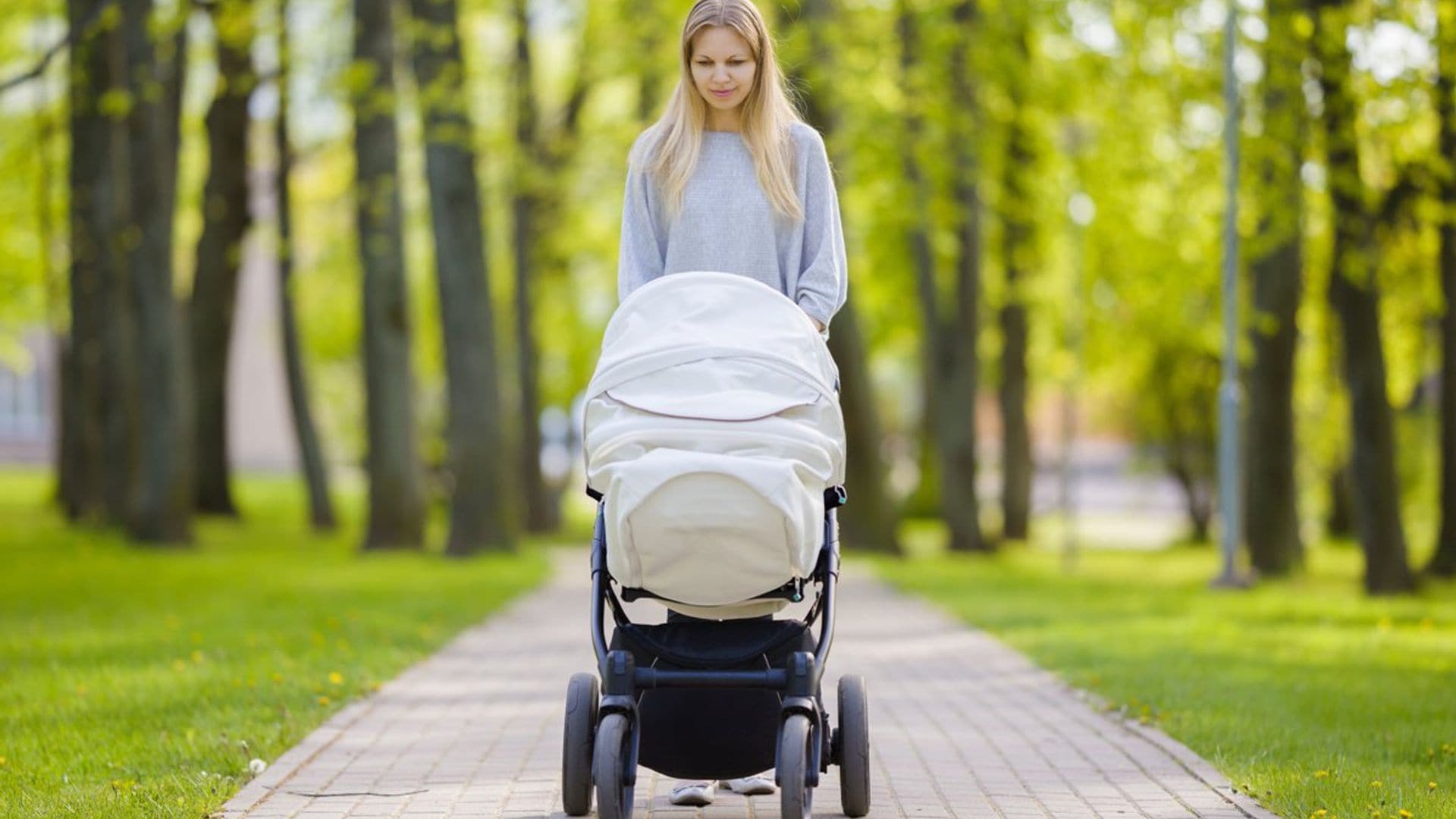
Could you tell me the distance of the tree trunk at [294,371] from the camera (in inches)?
1010

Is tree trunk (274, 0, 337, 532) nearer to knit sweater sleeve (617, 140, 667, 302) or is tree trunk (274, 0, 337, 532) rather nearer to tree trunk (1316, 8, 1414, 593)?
tree trunk (1316, 8, 1414, 593)

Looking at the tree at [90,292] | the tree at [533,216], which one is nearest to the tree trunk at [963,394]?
the tree at [533,216]

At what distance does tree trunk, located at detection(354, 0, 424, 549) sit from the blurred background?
36mm

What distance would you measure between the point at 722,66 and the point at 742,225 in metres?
0.45

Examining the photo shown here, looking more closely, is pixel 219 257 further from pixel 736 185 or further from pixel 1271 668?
pixel 736 185

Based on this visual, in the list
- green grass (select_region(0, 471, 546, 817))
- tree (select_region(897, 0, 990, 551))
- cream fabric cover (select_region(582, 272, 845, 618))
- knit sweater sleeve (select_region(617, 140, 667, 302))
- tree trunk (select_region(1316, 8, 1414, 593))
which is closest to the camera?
cream fabric cover (select_region(582, 272, 845, 618))

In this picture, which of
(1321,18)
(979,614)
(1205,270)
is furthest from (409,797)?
(1205,270)

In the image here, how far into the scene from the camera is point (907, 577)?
17531 millimetres

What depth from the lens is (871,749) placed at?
23.7 ft

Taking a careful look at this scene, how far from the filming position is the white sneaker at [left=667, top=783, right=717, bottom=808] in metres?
5.91

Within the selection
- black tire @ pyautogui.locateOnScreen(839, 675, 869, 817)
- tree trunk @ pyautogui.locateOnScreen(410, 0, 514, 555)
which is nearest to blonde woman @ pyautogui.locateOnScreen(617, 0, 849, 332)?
black tire @ pyautogui.locateOnScreen(839, 675, 869, 817)

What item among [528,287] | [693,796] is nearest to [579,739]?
[693,796]

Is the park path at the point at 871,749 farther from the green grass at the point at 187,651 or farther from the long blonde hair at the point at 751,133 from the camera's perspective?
the long blonde hair at the point at 751,133

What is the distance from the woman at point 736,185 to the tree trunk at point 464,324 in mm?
12736
